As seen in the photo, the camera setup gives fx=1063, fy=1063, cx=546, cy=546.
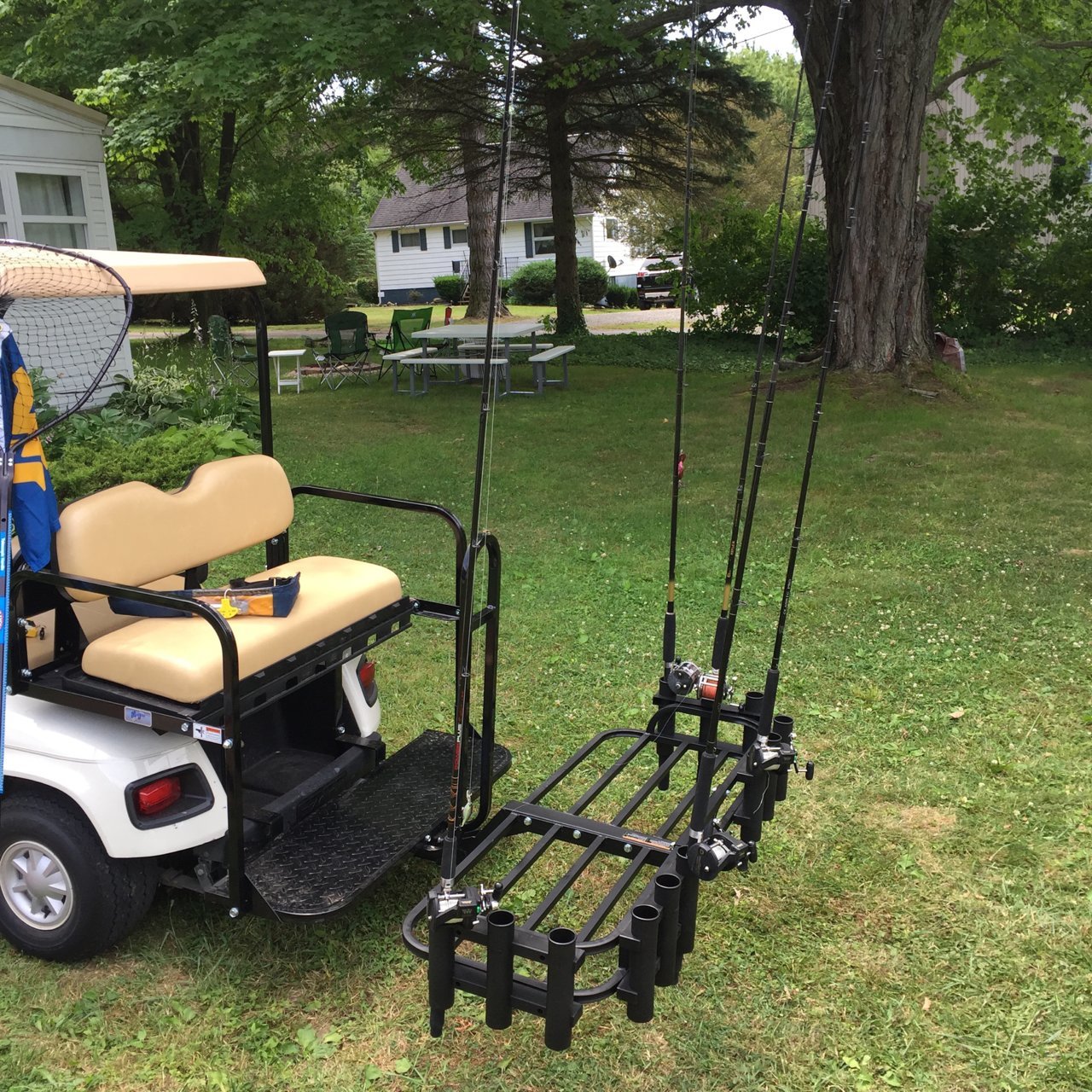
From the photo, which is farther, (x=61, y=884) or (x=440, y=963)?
(x=61, y=884)

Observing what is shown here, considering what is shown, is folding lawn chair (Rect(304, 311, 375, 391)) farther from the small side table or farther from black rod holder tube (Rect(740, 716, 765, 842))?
black rod holder tube (Rect(740, 716, 765, 842))

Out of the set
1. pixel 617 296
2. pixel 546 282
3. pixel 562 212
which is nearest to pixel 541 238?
pixel 546 282

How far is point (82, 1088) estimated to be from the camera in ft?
9.31

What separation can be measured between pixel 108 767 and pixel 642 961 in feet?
5.38

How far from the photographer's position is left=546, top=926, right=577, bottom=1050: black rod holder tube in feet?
7.83

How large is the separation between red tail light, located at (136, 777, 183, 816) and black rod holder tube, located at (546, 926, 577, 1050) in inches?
52.3

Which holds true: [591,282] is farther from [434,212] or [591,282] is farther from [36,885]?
[36,885]

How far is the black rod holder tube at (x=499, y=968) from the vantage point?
2.45 m

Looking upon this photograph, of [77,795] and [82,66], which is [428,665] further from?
[82,66]

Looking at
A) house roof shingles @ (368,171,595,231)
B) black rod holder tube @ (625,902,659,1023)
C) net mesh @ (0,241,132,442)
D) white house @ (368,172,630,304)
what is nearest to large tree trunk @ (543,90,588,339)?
net mesh @ (0,241,132,442)

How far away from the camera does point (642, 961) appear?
248 cm

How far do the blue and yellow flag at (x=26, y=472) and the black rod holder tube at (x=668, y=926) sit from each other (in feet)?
6.80

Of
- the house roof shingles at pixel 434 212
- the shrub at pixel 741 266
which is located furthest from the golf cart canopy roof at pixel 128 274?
the house roof shingles at pixel 434 212

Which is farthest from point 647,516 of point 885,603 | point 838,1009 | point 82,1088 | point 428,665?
point 82,1088
